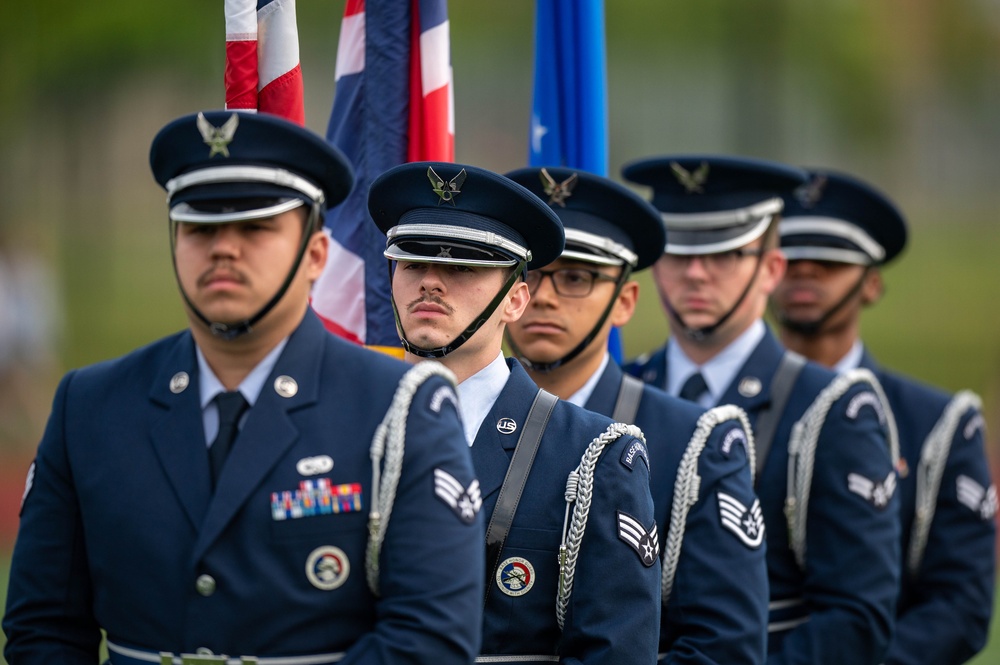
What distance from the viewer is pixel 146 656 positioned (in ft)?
10.0

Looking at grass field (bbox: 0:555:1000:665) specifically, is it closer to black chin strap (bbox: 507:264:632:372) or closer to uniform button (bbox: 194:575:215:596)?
black chin strap (bbox: 507:264:632:372)

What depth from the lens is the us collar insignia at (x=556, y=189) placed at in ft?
14.6

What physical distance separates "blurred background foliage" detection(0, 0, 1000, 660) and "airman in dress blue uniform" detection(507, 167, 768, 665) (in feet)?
36.7

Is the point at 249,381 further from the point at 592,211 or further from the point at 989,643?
the point at 989,643

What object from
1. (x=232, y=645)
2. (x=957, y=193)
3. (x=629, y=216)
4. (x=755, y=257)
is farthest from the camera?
(x=957, y=193)

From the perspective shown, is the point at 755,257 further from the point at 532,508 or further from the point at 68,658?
the point at 68,658

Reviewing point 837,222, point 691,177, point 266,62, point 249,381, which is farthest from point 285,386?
point 837,222

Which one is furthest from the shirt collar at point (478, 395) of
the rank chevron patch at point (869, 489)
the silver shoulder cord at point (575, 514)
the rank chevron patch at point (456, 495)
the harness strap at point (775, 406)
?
the rank chevron patch at point (869, 489)

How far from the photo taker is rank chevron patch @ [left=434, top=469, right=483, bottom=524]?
300 centimetres

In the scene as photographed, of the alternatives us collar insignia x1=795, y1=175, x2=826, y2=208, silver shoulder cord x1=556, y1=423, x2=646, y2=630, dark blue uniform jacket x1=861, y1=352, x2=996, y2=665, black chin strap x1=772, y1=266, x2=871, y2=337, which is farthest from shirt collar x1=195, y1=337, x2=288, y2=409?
us collar insignia x1=795, y1=175, x2=826, y2=208

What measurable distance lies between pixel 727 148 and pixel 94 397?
19.8m

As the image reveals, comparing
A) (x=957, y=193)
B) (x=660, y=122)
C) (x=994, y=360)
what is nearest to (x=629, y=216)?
(x=994, y=360)

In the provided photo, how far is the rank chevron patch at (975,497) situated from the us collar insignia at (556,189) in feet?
7.12

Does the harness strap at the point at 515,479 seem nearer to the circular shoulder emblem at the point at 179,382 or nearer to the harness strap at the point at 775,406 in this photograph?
the circular shoulder emblem at the point at 179,382
